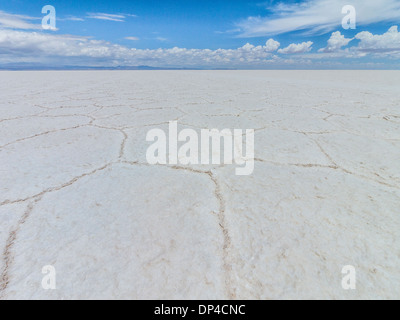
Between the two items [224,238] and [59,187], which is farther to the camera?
[59,187]

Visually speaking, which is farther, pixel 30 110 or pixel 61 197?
pixel 30 110

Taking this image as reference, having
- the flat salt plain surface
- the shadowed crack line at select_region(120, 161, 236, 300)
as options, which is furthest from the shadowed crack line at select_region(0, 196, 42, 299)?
the shadowed crack line at select_region(120, 161, 236, 300)

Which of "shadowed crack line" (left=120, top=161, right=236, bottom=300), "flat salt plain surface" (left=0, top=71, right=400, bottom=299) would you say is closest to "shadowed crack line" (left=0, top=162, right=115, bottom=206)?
"flat salt plain surface" (left=0, top=71, right=400, bottom=299)

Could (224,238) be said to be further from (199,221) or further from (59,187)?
(59,187)

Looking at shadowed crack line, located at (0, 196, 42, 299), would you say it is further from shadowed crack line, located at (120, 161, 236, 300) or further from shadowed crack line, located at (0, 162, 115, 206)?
shadowed crack line, located at (120, 161, 236, 300)

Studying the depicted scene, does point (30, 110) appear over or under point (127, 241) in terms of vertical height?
over

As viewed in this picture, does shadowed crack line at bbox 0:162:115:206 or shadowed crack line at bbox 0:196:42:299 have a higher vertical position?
shadowed crack line at bbox 0:162:115:206

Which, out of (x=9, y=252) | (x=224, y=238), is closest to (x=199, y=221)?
(x=224, y=238)

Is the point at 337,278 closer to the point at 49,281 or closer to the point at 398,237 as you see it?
the point at 398,237

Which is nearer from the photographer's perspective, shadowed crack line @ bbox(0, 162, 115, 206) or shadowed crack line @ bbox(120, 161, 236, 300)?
shadowed crack line @ bbox(120, 161, 236, 300)
